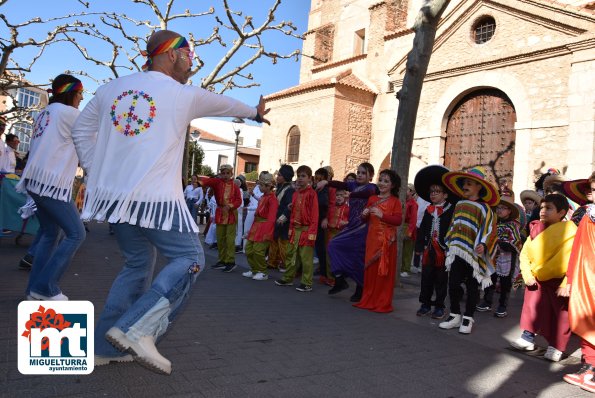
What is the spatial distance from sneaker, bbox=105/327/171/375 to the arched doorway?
44.9 ft

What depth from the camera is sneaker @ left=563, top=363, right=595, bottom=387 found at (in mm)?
3797

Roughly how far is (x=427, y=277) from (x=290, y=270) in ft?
7.63

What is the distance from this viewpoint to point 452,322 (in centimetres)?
548

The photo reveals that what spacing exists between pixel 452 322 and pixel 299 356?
7.86ft

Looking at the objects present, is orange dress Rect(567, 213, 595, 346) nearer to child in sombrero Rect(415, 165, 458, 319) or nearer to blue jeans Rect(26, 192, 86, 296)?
child in sombrero Rect(415, 165, 458, 319)

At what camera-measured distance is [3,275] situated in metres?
6.05

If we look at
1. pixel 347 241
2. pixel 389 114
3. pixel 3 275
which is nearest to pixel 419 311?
pixel 347 241

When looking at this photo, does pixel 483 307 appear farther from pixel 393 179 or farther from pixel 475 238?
pixel 393 179

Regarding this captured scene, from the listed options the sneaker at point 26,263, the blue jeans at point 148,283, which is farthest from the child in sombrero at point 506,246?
the sneaker at point 26,263

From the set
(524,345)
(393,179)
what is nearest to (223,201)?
(393,179)

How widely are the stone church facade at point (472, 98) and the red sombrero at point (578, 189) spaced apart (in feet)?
28.4

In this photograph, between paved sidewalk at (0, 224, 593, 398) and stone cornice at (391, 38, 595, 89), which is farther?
stone cornice at (391, 38, 595, 89)

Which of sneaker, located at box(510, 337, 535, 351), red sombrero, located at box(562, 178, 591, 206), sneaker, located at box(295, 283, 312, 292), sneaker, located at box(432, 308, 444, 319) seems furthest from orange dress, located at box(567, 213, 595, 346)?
sneaker, located at box(295, 283, 312, 292)

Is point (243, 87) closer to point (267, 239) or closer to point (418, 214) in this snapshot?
point (418, 214)
